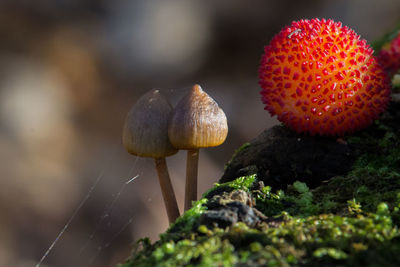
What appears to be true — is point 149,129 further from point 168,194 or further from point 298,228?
point 298,228

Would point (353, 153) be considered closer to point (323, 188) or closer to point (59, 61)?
point (323, 188)

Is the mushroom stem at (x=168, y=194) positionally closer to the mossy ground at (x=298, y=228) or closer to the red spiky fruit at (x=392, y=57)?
the mossy ground at (x=298, y=228)

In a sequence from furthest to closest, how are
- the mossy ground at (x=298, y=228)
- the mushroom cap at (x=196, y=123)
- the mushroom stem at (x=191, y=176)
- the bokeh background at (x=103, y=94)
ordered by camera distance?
the bokeh background at (x=103, y=94) → the mushroom stem at (x=191, y=176) → the mushroom cap at (x=196, y=123) → the mossy ground at (x=298, y=228)

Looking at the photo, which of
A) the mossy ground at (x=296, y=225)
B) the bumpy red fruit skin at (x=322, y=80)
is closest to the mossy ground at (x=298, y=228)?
the mossy ground at (x=296, y=225)

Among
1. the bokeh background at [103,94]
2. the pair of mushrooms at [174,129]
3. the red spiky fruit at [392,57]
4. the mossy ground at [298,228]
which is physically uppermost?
the bokeh background at [103,94]

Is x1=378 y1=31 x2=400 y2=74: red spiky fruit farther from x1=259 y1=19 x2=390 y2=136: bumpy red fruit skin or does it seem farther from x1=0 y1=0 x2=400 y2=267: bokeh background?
x1=0 y1=0 x2=400 y2=267: bokeh background

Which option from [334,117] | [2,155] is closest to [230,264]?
[334,117]

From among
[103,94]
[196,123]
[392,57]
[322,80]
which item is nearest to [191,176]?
[196,123]
